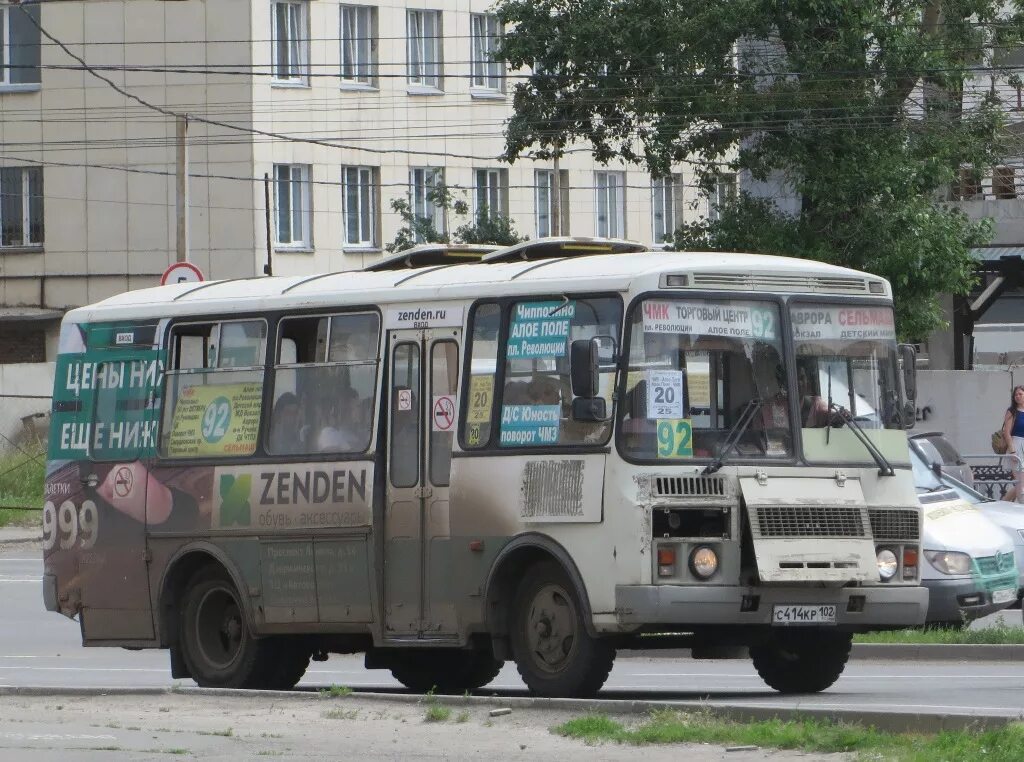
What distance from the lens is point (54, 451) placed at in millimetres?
16203

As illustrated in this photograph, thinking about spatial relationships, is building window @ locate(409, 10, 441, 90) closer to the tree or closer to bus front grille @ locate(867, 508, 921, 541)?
the tree

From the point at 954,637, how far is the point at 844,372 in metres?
4.47

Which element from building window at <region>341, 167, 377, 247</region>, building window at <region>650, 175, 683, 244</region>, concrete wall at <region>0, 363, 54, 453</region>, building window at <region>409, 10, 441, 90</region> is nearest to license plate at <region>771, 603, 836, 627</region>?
concrete wall at <region>0, 363, 54, 453</region>

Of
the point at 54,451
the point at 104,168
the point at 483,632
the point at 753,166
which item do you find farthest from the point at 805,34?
the point at 104,168

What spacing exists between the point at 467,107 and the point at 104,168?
30.0 ft

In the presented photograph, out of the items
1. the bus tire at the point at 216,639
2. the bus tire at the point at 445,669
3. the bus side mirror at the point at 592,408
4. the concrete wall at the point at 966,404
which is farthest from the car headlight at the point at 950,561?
the concrete wall at the point at 966,404

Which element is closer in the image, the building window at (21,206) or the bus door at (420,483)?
the bus door at (420,483)

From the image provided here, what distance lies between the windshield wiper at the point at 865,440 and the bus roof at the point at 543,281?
0.73 meters

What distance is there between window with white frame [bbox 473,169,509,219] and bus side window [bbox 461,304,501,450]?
38.2 metres

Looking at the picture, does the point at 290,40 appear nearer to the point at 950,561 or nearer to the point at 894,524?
the point at 950,561

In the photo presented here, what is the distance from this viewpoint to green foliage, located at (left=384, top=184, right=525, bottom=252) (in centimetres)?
4197

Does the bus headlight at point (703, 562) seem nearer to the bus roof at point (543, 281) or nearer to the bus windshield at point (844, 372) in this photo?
the bus windshield at point (844, 372)

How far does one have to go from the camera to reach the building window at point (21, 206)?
4780cm

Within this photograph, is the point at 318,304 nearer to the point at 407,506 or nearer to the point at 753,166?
the point at 407,506
